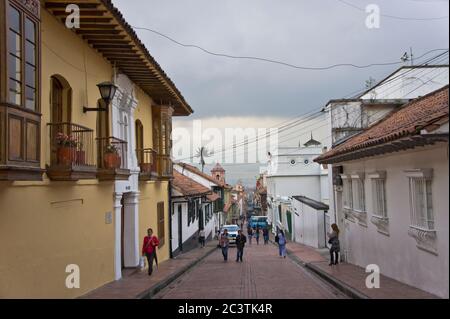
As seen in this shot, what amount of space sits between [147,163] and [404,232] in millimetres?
8578

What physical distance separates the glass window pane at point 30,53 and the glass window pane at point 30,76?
0.09 meters

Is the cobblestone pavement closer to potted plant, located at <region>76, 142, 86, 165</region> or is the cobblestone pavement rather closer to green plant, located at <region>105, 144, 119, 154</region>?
green plant, located at <region>105, 144, 119, 154</region>

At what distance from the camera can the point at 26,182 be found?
839 cm

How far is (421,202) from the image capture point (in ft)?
33.5

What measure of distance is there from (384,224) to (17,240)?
826 cm

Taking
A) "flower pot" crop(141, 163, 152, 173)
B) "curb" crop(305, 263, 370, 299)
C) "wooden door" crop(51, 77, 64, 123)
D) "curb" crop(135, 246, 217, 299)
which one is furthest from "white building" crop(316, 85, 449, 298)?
"wooden door" crop(51, 77, 64, 123)

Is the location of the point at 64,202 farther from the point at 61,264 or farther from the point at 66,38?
the point at 66,38

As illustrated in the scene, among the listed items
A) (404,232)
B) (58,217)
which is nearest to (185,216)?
(404,232)

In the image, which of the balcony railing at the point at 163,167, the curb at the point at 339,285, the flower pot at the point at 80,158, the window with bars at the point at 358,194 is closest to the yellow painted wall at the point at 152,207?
the balcony railing at the point at 163,167

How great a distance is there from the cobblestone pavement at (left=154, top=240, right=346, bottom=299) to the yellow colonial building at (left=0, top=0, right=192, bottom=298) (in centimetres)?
196

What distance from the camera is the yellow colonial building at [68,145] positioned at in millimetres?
7570

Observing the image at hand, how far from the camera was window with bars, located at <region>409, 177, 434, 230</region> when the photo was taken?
9.78m

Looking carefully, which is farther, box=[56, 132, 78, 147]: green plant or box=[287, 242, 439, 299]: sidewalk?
box=[287, 242, 439, 299]: sidewalk
